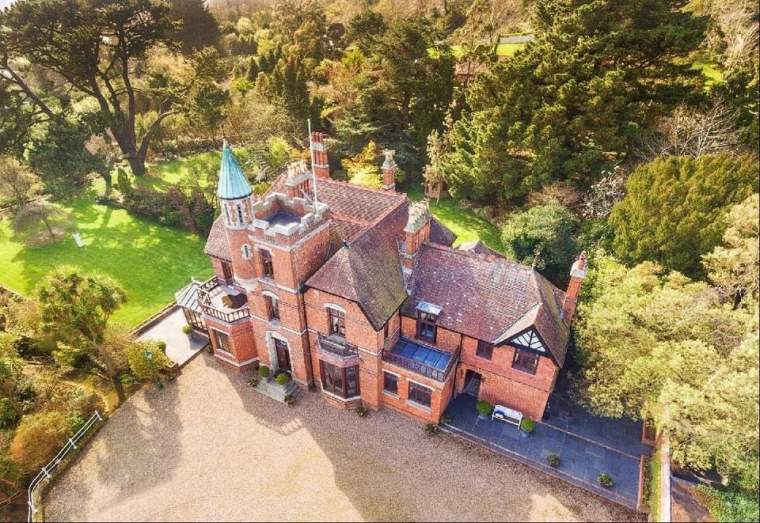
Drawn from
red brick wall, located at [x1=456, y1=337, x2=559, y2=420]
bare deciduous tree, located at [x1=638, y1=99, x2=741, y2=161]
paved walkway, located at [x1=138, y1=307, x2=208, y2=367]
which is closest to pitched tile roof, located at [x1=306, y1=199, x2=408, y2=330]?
red brick wall, located at [x1=456, y1=337, x2=559, y2=420]

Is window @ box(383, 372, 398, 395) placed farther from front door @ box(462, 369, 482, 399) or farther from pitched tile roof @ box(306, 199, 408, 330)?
front door @ box(462, 369, 482, 399)

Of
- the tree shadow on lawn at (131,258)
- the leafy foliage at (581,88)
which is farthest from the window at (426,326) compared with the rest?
the tree shadow on lawn at (131,258)

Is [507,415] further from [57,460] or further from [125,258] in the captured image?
[125,258]

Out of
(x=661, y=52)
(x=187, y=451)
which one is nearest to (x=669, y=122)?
(x=661, y=52)

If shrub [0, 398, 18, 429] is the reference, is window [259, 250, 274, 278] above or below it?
above

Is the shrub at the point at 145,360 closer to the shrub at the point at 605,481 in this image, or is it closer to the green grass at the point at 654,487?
the shrub at the point at 605,481

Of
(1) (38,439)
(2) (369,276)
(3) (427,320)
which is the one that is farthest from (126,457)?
(3) (427,320)

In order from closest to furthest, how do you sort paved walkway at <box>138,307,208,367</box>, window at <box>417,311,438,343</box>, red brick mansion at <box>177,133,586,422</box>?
red brick mansion at <box>177,133,586,422</box> → window at <box>417,311,438,343</box> → paved walkway at <box>138,307,208,367</box>

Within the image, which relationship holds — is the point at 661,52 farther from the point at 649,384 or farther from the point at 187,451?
the point at 187,451
